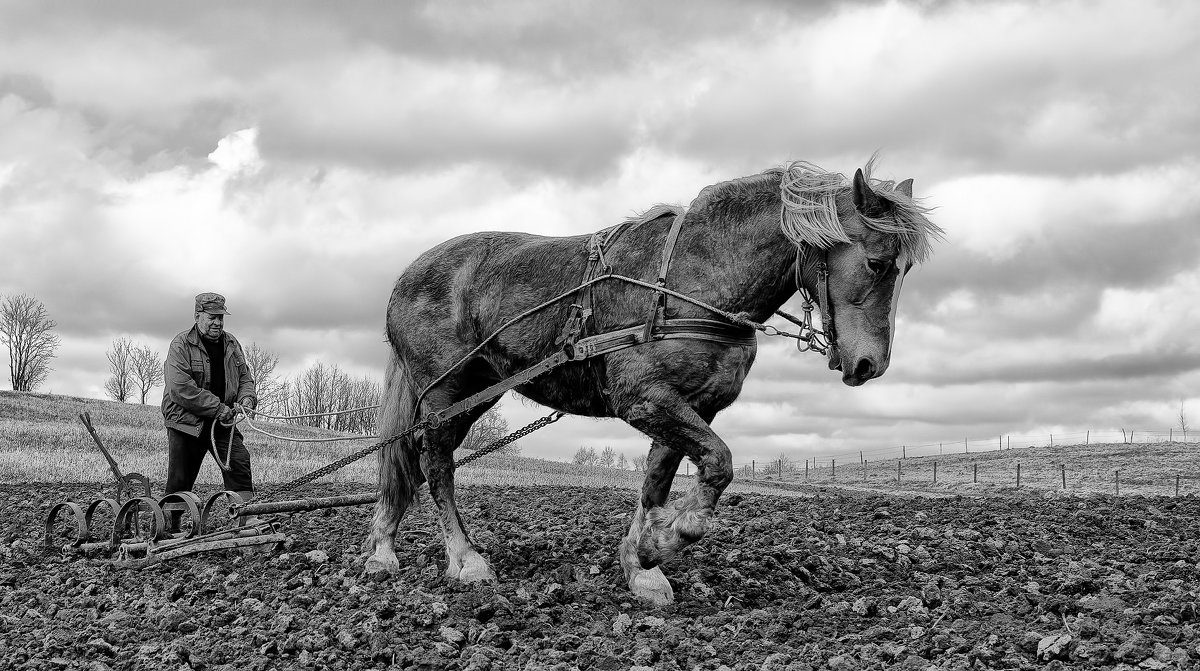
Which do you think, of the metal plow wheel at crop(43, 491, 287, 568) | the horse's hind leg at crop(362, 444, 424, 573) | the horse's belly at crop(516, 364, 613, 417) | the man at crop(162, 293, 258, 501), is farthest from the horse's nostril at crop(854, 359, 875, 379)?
the man at crop(162, 293, 258, 501)

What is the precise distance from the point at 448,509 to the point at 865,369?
9.96 ft

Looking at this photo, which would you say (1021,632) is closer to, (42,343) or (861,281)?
(861,281)

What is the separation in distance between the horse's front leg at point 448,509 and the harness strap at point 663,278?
2.03m

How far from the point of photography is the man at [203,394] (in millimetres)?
8477

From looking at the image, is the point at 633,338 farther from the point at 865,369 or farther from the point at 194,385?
the point at 194,385

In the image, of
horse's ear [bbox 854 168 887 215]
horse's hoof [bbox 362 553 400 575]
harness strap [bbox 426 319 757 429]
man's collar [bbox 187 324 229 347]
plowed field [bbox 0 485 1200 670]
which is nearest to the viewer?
plowed field [bbox 0 485 1200 670]

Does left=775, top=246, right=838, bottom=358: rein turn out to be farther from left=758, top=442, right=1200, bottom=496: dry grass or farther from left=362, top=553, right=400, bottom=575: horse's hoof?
left=758, top=442, right=1200, bottom=496: dry grass

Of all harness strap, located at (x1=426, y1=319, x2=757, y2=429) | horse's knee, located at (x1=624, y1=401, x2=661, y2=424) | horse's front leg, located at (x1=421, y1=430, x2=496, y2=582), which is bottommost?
horse's front leg, located at (x1=421, y1=430, x2=496, y2=582)

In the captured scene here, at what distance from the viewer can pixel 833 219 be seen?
5219 millimetres

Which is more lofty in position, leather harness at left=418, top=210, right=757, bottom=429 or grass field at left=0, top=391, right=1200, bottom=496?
leather harness at left=418, top=210, right=757, bottom=429

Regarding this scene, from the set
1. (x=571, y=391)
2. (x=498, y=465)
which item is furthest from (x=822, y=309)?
(x=498, y=465)

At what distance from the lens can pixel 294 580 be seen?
22.6 ft

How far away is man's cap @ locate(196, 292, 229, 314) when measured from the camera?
859 cm

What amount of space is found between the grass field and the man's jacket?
8142 millimetres
